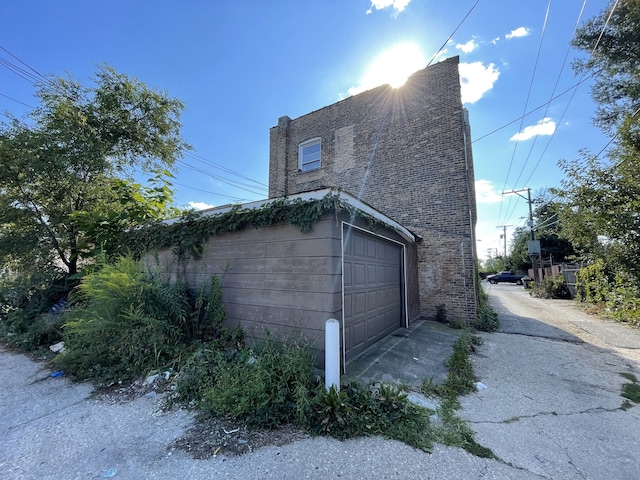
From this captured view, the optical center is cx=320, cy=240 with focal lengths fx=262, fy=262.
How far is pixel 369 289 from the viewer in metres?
4.96

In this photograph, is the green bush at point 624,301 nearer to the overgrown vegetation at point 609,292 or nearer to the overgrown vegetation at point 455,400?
the overgrown vegetation at point 609,292

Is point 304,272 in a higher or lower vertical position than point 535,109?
lower

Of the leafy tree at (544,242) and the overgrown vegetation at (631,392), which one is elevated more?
the leafy tree at (544,242)

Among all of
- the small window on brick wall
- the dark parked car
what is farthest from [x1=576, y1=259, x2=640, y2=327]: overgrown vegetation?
the dark parked car

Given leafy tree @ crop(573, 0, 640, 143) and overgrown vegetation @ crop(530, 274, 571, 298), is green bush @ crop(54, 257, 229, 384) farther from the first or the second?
overgrown vegetation @ crop(530, 274, 571, 298)

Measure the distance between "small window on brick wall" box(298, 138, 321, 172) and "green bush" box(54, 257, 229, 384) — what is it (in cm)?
752

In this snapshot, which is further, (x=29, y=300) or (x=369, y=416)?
(x=29, y=300)

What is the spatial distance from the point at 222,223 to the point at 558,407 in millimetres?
5284

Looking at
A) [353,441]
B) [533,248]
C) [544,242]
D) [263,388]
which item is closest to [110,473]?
[263,388]

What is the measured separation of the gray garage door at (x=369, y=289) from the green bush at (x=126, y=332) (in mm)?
2634

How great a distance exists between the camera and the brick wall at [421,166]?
728 centimetres

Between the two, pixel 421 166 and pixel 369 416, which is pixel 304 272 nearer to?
pixel 369 416

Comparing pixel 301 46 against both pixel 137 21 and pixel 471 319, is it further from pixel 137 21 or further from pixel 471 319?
pixel 471 319

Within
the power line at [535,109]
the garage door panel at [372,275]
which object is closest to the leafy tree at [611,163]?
the power line at [535,109]
